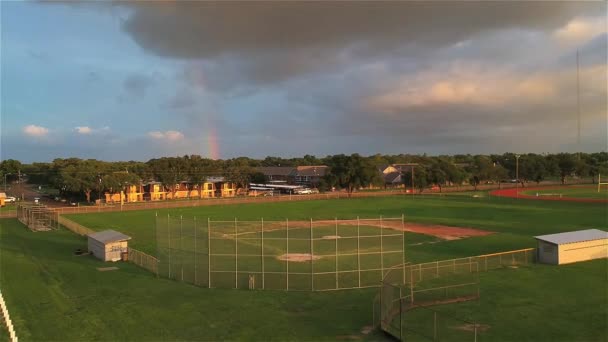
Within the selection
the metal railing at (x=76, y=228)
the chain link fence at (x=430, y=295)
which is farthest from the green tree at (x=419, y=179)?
the chain link fence at (x=430, y=295)

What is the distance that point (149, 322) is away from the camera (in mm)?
19125

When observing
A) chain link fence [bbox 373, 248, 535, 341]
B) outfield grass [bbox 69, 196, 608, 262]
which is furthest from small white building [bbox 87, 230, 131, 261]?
chain link fence [bbox 373, 248, 535, 341]

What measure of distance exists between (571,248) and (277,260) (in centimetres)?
1947

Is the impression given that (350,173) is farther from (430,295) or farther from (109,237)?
(430,295)

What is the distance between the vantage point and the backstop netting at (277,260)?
81.7 feet

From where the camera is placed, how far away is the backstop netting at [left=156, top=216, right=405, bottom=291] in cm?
2489

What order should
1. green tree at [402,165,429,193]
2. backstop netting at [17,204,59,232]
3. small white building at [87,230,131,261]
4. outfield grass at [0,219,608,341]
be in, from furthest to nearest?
green tree at [402,165,429,193] < backstop netting at [17,204,59,232] < small white building at [87,230,131,261] < outfield grass at [0,219,608,341]

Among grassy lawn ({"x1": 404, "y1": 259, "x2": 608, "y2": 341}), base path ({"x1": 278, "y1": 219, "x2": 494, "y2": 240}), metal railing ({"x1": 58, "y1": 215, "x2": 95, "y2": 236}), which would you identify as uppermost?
metal railing ({"x1": 58, "y1": 215, "x2": 95, "y2": 236})

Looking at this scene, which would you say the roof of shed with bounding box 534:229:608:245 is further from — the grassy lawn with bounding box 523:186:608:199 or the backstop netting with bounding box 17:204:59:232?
the grassy lawn with bounding box 523:186:608:199

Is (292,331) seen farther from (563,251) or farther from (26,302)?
(563,251)

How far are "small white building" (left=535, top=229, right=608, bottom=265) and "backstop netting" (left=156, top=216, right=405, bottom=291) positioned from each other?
9.20m

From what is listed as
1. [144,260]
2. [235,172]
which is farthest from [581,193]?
[144,260]

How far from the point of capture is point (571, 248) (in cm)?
2947

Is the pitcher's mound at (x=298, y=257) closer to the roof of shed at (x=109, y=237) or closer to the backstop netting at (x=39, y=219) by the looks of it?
the roof of shed at (x=109, y=237)
